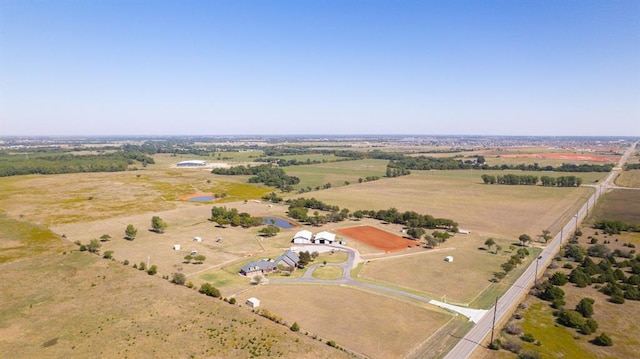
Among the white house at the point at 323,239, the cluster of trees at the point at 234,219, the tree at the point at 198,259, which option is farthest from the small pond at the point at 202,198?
the tree at the point at 198,259

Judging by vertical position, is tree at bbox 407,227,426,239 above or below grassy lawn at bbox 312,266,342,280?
above

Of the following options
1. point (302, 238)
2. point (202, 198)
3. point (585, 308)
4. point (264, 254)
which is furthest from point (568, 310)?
point (202, 198)

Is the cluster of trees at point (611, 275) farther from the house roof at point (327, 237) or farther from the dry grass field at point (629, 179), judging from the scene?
the dry grass field at point (629, 179)

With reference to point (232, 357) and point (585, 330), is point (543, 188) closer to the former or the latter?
point (585, 330)

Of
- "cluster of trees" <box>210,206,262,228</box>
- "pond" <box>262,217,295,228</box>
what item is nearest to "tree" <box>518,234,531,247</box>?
"pond" <box>262,217,295,228</box>

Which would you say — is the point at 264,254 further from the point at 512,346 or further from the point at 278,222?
the point at 512,346

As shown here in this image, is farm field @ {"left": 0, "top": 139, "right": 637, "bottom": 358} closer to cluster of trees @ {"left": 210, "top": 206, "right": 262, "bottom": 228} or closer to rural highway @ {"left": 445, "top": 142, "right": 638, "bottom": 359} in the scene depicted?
rural highway @ {"left": 445, "top": 142, "right": 638, "bottom": 359}
